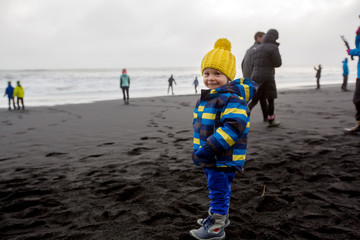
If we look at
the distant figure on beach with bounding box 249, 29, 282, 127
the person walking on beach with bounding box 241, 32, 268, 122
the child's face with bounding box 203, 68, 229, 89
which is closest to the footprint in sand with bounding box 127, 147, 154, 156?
the child's face with bounding box 203, 68, 229, 89

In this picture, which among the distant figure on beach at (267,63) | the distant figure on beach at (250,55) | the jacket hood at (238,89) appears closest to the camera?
the jacket hood at (238,89)

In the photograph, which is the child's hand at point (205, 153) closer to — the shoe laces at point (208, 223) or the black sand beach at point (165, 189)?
the shoe laces at point (208, 223)

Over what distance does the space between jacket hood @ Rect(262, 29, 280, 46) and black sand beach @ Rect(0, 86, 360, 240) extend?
195cm

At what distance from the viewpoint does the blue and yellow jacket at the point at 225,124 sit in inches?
68.2

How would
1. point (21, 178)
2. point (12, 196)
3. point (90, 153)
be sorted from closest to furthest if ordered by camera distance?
1. point (12, 196)
2. point (21, 178)
3. point (90, 153)

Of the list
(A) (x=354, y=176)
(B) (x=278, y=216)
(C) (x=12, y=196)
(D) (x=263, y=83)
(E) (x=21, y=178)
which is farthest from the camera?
(D) (x=263, y=83)

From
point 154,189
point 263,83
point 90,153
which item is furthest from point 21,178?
point 263,83

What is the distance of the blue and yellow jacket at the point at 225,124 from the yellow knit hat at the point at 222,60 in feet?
0.45

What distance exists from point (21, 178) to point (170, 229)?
2169 millimetres

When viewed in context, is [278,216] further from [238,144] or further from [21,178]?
[21,178]

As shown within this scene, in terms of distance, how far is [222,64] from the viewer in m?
1.95

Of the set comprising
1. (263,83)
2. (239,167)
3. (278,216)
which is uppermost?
(263,83)

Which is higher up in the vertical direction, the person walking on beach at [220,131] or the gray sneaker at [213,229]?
the person walking on beach at [220,131]

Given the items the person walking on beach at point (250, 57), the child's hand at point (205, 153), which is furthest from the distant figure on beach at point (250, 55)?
the child's hand at point (205, 153)
